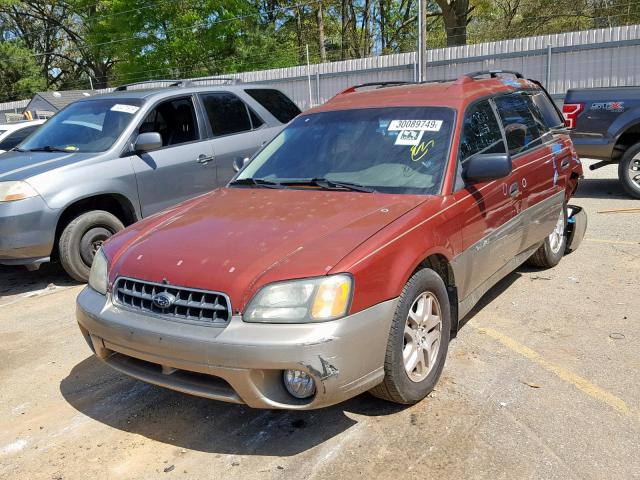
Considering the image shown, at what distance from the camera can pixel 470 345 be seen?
4.09 metres

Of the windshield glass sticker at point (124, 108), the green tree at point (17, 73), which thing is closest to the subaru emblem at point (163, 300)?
the windshield glass sticker at point (124, 108)

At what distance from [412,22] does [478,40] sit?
5.35 meters

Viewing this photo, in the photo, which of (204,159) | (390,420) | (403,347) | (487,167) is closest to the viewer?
(403,347)

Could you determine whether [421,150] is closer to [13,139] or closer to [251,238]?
[251,238]

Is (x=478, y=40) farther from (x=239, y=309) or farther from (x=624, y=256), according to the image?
(x=239, y=309)

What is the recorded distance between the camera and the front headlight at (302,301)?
8.87 ft

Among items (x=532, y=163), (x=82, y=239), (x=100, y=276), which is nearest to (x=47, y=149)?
(x=82, y=239)

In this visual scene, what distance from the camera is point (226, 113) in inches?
285

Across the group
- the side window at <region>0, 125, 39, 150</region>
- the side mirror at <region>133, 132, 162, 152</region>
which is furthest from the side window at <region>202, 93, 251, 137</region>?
the side window at <region>0, 125, 39, 150</region>

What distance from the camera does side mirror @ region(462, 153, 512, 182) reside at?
12.0ft

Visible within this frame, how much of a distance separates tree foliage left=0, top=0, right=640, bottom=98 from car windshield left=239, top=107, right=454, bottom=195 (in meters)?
20.5

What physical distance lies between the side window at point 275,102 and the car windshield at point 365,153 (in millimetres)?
3405

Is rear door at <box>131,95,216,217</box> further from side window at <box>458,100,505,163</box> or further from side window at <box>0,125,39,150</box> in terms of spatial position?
side window at <box>0,125,39,150</box>

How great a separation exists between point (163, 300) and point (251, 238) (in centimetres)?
56
